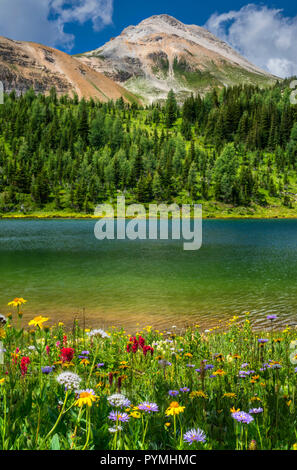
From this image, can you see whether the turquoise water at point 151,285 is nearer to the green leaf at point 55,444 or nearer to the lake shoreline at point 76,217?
the green leaf at point 55,444

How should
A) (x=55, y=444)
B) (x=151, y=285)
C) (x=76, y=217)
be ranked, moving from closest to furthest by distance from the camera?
1. (x=55, y=444)
2. (x=151, y=285)
3. (x=76, y=217)

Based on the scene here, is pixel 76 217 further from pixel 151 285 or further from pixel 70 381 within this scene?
pixel 70 381

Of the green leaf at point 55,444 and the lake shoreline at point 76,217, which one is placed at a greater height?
the lake shoreline at point 76,217

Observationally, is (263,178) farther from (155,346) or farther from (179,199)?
(155,346)

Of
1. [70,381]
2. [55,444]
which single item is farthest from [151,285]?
[55,444]

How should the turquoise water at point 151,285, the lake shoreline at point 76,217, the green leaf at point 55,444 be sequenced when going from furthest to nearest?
the lake shoreline at point 76,217 → the turquoise water at point 151,285 → the green leaf at point 55,444

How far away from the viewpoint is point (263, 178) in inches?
6732

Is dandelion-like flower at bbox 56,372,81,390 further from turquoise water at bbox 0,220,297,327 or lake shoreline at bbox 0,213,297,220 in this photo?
lake shoreline at bbox 0,213,297,220

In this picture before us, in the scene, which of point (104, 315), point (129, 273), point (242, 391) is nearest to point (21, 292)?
point (104, 315)

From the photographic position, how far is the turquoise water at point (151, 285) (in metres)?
17.5

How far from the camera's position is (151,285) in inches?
969

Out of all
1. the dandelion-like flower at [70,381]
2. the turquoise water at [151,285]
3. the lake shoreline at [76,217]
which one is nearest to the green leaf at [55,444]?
the dandelion-like flower at [70,381]

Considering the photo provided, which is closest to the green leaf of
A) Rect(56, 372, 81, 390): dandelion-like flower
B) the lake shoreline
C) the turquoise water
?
Rect(56, 372, 81, 390): dandelion-like flower

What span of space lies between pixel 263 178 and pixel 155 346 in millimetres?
176451
